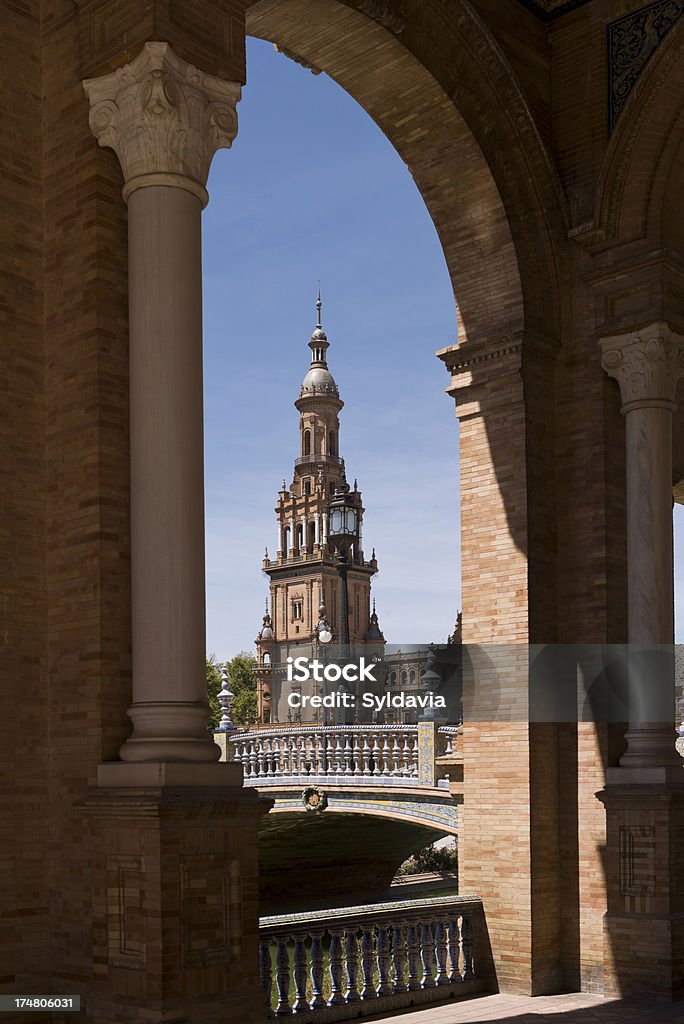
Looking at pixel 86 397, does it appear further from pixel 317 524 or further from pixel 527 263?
pixel 317 524

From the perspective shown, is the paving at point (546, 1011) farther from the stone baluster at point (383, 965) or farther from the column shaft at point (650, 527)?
the column shaft at point (650, 527)

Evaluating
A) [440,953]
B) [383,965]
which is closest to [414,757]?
[440,953]

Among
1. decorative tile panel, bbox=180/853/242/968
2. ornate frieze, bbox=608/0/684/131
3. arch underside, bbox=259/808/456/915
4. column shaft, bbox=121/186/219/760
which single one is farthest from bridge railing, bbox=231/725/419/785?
column shaft, bbox=121/186/219/760

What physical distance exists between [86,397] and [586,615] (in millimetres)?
5816

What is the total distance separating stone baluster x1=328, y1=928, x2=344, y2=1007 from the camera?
10.2m

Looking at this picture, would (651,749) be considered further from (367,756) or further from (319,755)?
(319,755)

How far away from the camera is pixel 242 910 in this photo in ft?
23.9

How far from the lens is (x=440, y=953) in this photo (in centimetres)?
1114

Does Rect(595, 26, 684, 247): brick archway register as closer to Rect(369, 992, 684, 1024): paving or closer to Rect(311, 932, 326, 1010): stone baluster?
Rect(369, 992, 684, 1024): paving

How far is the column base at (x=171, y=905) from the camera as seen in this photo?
6.77m

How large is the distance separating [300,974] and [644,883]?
→ 3117 millimetres

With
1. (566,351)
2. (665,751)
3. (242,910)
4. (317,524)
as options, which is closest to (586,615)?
(665,751)

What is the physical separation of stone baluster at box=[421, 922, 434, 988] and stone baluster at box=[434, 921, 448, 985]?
0.21 ft

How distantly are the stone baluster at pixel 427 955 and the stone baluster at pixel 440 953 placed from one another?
2.5 inches
